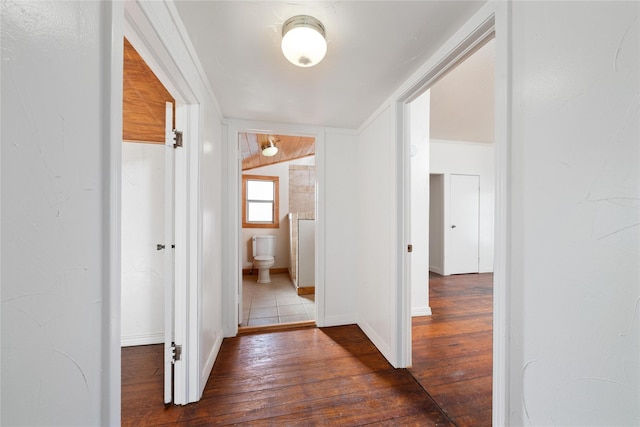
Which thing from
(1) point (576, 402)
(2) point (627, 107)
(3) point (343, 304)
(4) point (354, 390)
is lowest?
(4) point (354, 390)

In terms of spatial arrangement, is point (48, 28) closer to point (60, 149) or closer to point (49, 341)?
point (60, 149)

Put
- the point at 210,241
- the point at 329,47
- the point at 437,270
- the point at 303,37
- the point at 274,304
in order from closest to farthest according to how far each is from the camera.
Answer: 1. the point at 303,37
2. the point at 329,47
3. the point at 210,241
4. the point at 274,304
5. the point at 437,270

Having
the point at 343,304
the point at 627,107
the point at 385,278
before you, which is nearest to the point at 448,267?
the point at 343,304

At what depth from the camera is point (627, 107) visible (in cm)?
61

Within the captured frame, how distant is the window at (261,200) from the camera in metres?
4.84

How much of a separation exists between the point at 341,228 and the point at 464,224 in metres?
3.13

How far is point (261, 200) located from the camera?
4926mm

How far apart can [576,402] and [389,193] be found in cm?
142

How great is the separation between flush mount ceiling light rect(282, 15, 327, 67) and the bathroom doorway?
2.12m

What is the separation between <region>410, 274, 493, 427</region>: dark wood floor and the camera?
1459 millimetres

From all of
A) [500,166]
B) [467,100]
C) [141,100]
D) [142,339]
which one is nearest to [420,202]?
[467,100]

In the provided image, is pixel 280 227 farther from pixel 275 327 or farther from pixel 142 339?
pixel 142 339

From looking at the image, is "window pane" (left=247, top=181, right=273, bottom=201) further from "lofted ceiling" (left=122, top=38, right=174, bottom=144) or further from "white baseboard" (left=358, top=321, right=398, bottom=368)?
"white baseboard" (left=358, top=321, right=398, bottom=368)

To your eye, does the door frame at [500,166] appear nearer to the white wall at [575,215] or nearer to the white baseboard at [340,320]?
the white wall at [575,215]
